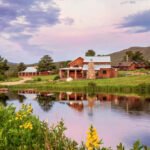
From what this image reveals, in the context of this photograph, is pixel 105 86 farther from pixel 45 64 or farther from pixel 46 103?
pixel 45 64

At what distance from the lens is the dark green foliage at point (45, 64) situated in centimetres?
14488

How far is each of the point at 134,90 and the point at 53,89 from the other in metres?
21.8

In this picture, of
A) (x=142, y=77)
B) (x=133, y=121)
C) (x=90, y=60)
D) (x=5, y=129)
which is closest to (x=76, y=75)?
(x=90, y=60)

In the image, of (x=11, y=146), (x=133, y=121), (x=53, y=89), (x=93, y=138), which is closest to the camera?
(x=93, y=138)

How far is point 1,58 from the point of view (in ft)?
469

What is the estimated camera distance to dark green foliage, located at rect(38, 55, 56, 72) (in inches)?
5704

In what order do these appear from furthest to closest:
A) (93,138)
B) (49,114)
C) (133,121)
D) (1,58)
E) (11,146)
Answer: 1. (1,58)
2. (49,114)
3. (133,121)
4. (11,146)
5. (93,138)

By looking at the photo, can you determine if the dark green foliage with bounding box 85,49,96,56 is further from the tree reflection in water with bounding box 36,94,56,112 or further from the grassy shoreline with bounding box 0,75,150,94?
the tree reflection in water with bounding box 36,94,56,112

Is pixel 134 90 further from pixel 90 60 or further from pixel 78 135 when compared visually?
pixel 78 135

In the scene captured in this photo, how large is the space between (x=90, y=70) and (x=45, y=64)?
38.8 meters

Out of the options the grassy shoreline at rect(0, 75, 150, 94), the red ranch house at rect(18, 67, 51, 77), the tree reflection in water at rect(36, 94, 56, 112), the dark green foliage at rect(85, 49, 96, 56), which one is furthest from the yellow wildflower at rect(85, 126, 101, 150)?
the dark green foliage at rect(85, 49, 96, 56)

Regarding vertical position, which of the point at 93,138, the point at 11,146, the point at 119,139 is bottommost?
the point at 119,139

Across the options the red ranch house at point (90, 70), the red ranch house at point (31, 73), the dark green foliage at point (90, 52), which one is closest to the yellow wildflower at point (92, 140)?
the red ranch house at point (90, 70)

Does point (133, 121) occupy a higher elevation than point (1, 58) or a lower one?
lower
